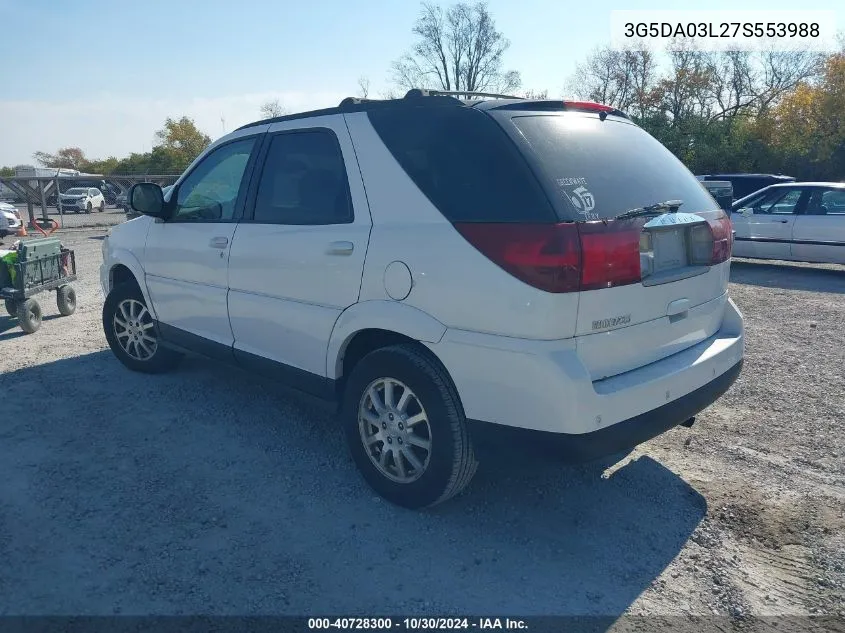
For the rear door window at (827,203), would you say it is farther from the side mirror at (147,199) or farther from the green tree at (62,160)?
the green tree at (62,160)

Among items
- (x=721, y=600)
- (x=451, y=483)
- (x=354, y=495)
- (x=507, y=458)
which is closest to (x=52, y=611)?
(x=354, y=495)

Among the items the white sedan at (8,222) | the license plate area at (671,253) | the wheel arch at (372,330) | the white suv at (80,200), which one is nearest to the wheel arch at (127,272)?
the wheel arch at (372,330)

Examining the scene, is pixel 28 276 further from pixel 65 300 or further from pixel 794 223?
pixel 794 223

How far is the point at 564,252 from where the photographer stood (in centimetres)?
266

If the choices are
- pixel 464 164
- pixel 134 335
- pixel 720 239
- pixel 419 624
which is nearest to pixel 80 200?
pixel 134 335

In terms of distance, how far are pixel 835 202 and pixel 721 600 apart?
1088 centimetres

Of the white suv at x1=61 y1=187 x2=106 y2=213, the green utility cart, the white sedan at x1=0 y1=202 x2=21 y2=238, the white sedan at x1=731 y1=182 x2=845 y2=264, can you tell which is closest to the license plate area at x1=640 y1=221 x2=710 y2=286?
the green utility cart

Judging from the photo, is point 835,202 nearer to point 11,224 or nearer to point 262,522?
point 262,522

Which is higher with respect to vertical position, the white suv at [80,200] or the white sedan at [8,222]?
the white suv at [80,200]

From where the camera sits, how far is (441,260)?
2967 mm

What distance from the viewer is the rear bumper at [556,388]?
8.83 ft

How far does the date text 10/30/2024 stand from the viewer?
2.54 m

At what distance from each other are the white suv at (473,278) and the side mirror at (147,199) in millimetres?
964

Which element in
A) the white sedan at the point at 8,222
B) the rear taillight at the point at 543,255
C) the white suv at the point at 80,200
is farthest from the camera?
the white suv at the point at 80,200
